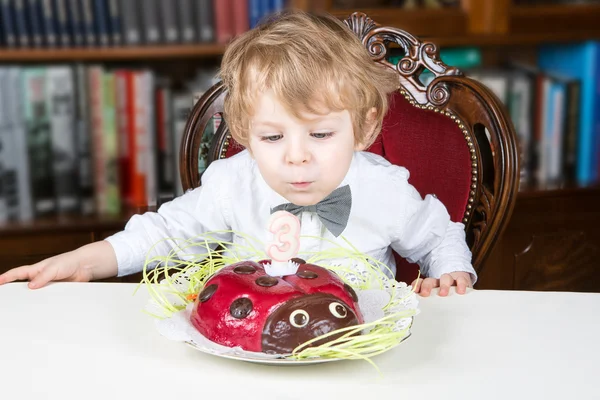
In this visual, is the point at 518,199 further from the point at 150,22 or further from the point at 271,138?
the point at 271,138

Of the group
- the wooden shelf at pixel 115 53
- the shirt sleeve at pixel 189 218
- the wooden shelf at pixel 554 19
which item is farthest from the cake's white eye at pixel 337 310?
the wooden shelf at pixel 554 19

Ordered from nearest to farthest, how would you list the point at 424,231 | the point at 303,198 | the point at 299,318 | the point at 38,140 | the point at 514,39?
the point at 299,318 → the point at 303,198 → the point at 424,231 → the point at 38,140 → the point at 514,39

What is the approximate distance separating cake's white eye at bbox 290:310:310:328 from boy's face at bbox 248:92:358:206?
0.31m

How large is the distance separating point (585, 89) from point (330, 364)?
190cm

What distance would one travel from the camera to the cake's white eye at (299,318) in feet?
2.98

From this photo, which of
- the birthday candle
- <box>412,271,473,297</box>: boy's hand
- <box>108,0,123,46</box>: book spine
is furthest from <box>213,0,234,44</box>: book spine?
the birthday candle

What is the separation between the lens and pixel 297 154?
1.17m

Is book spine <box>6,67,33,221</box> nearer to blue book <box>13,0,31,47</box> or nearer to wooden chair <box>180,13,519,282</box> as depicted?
blue book <box>13,0,31,47</box>

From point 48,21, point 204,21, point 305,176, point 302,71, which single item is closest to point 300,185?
point 305,176

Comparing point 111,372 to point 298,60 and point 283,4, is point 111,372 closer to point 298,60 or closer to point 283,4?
point 298,60

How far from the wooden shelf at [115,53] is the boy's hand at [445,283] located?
3.88 ft

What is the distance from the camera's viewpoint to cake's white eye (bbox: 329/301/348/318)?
3.03 feet

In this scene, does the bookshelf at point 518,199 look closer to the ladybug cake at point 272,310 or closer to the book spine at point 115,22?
the book spine at point 115,22

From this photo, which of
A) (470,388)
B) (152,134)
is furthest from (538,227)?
(470,388)
